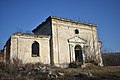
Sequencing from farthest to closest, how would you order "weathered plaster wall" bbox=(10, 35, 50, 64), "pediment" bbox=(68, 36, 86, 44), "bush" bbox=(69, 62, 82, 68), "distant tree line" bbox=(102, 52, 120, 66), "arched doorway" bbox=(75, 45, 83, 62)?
"distant tree line" bbox=(102, 52, 120, 66)
"arched doorway" bbox=(75, 45, 83, 62)
"pediment" bbox=(68, 36, 86, 44)
"bush" bbox=(69, 62, 82, 68)
"weathered plaster wall" bbox=(10, 35, 50, 64)

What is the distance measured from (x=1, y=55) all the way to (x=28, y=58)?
9.95ft

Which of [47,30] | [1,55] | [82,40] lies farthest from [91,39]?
[1,55]

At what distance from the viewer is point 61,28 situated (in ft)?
65.3

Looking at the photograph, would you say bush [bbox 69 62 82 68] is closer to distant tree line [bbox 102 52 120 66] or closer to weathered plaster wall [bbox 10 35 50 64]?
weathered plaster wall [bbox 10 35 50 64]

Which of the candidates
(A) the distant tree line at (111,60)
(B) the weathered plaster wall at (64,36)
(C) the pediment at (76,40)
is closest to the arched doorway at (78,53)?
(C) the pediment at (76,40)

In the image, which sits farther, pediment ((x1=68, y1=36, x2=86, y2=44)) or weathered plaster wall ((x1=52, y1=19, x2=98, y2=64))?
pediment ((x1=68, y1=36, x2=86, y2=44))

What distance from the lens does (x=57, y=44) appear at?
62.5 feet

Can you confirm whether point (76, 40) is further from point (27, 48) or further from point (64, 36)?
point (27, 48)

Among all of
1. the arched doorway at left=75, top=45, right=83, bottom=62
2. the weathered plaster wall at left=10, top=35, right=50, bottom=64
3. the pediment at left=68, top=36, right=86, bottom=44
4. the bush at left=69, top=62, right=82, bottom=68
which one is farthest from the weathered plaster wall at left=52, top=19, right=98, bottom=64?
the arched doorway at left=75, top=45, right=83, bottom=62

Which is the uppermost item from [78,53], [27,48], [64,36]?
[64,36]

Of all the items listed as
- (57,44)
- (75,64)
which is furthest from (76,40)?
(75,64)

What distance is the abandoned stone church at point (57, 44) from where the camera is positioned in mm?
17438

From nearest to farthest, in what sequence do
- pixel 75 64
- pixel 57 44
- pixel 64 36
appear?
pixel 75 64, pixel 57 44, pixel 64 36

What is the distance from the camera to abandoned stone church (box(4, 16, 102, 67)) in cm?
1744
